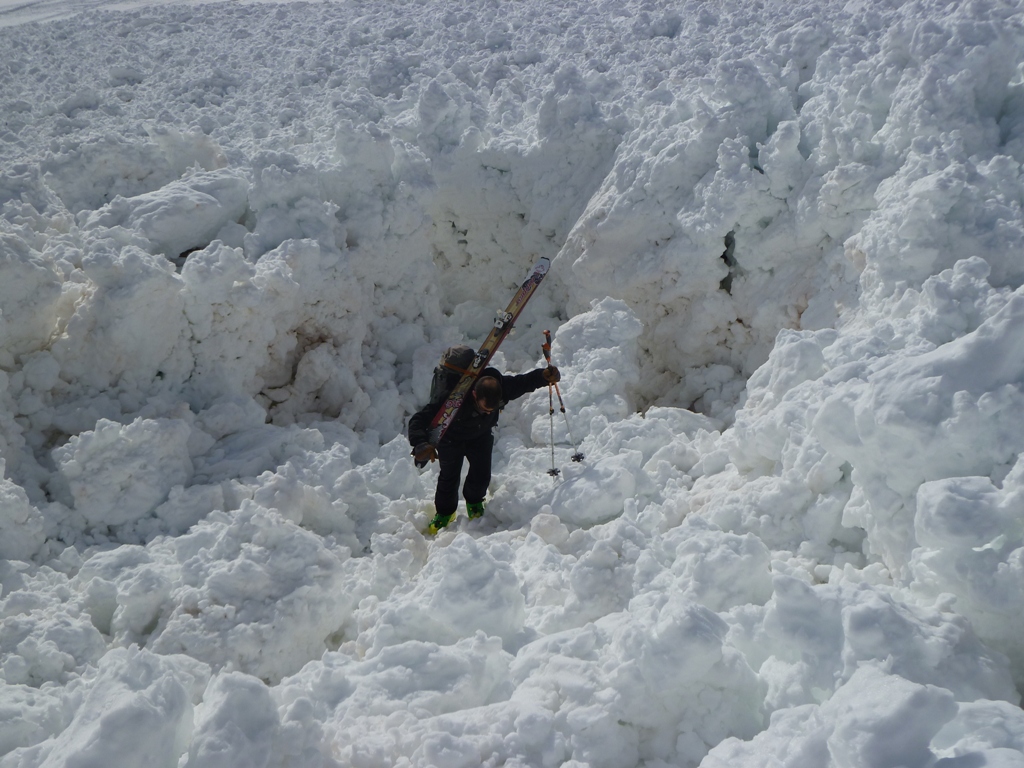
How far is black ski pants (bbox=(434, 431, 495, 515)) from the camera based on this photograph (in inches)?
193

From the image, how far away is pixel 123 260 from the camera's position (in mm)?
5078

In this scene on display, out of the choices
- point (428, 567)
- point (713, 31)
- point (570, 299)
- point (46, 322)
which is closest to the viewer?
point (428, 567)

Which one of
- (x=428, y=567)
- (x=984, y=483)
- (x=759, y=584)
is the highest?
(x=984, y=483)

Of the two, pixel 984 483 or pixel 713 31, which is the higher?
pixel 713 31

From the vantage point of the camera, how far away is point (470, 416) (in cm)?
493

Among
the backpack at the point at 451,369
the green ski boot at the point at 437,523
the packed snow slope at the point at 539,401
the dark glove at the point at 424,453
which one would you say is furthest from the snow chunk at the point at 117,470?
the backpack at the point at 451,369

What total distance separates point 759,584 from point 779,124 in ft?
12.5

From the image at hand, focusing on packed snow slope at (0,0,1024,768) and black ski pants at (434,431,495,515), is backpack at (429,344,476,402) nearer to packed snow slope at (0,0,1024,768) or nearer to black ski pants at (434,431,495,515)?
black ski pants at (434,431,495,515)

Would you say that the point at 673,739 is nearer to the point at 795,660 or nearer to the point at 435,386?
the point at 795,660

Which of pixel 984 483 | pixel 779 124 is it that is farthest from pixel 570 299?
pixel 984 483

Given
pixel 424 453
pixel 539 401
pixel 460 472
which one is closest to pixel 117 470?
pixel 424 453

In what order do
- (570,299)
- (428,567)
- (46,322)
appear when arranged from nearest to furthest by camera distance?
(428,567) → (46,322) → (570,299)

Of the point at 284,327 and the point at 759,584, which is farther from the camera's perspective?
the point at 284,327

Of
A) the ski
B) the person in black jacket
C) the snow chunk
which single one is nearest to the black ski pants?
the person in black jacket
